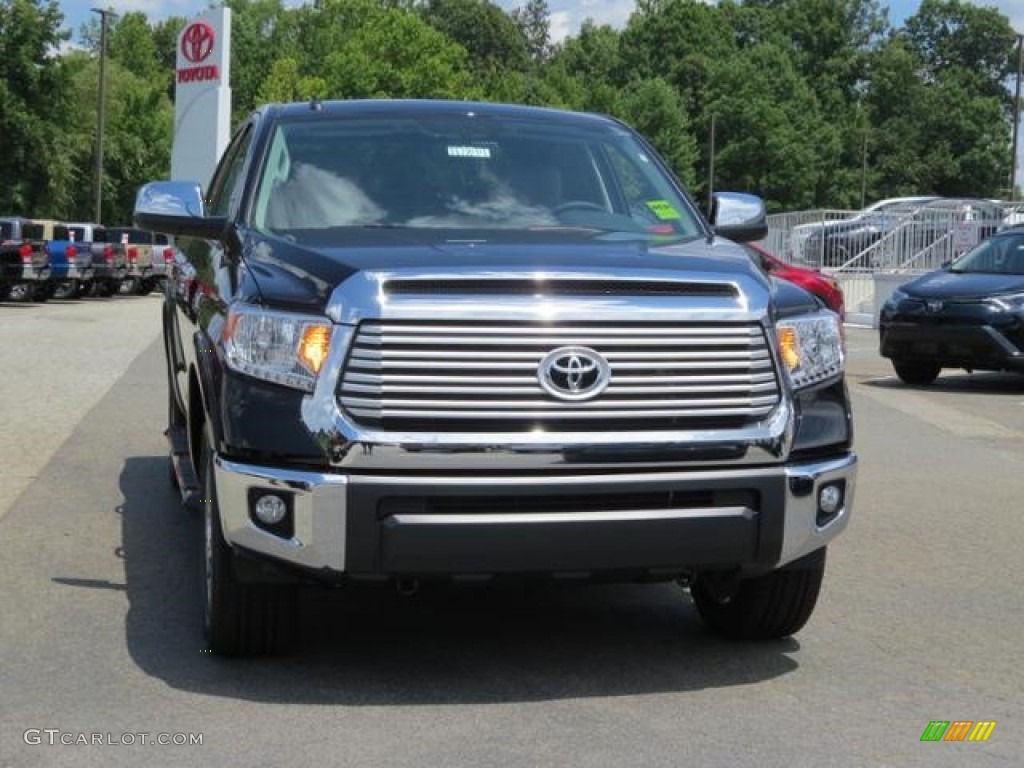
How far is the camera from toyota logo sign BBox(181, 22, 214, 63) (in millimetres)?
34156

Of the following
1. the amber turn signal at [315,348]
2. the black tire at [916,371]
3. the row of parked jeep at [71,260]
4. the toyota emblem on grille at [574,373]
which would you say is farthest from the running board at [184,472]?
the row of parked jeep at [71,260]

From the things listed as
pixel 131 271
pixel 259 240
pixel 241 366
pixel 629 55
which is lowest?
pixel 131 271

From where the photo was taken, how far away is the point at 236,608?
4.97 meters

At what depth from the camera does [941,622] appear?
5.91m

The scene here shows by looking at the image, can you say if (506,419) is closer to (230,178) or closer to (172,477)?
(230,178)

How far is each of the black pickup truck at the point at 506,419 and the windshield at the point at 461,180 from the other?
1.56ft

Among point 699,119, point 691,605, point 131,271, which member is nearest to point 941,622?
point 691,605

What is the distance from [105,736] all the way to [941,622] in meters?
3.13

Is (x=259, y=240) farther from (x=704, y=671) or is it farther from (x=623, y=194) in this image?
(x=704, y=671)

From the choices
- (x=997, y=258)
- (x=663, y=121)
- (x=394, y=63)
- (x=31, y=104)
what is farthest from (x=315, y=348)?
(x=663, y=121)

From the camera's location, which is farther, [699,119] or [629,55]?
[629,55]

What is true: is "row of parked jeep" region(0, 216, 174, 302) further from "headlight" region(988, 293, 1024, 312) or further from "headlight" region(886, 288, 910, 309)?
"headlight" region(988, 293, 1024, 312)

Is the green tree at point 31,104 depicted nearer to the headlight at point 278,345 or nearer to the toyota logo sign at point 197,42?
the toyota logo sign at point 197,42
